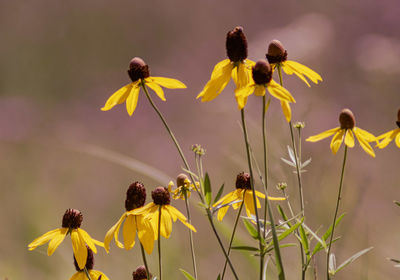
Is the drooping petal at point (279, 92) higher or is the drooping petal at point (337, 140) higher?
the drooping petal at point (279, 92)

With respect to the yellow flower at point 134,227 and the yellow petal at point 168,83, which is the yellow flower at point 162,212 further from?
the yellow petal at point 168,83

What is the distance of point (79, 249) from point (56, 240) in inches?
1.3

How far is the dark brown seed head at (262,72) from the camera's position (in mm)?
608

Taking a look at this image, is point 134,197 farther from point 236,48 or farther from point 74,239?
point 236,48

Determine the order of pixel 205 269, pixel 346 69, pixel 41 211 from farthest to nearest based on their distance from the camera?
1. pixel 346 69
2. pixel 205 269
3. pixel 41 211

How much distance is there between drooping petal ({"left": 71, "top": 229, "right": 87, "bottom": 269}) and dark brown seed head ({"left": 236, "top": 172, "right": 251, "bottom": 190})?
22 centimetres

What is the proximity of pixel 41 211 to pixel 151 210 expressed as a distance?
1293 mm

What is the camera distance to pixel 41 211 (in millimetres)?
1859

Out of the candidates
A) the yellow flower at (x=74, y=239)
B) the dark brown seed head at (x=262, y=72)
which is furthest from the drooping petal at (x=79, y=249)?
the dark brown seed head at (x=262, y=72)

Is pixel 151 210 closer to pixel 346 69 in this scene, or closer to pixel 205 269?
pixel 205 269

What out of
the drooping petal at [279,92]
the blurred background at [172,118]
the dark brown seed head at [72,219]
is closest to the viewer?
the drooping petal at [279,92]

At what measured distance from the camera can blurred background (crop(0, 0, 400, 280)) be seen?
1.33 meters

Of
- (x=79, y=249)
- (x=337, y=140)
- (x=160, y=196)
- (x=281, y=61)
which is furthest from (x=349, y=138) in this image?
(x=79, y=249)

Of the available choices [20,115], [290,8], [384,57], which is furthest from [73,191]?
[290,8]
